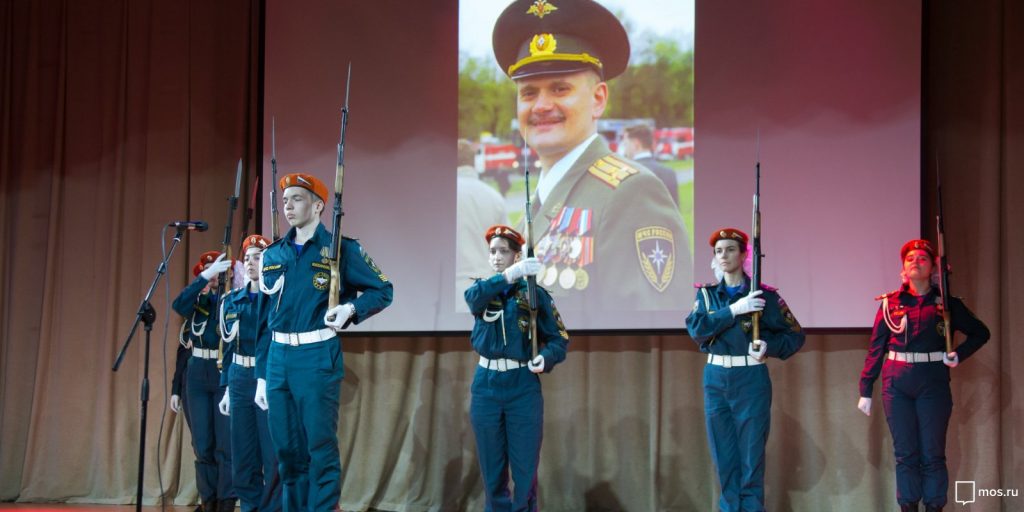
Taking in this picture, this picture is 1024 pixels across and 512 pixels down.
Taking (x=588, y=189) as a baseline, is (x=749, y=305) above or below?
below

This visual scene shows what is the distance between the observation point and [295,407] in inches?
150

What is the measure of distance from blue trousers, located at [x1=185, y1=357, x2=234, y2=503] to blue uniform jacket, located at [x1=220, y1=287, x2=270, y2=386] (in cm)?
22

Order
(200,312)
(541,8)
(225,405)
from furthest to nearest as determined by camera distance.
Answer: (541,8)
(200,312)
(225,405)

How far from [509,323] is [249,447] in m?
1.61

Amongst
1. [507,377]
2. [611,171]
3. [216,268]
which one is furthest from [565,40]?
[216,268]

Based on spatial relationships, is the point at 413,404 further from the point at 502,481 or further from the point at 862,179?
the point at 862,179

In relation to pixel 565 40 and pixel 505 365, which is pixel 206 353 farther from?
pixel 565 40

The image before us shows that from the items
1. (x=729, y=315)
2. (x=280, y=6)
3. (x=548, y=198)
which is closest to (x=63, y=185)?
(x=280, y=6)

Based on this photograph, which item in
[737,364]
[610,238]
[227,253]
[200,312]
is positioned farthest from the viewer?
[610,238]

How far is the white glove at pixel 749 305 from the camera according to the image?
4.28 m

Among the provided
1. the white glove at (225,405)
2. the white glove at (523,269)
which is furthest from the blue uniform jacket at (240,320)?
the white glove at (523,269)

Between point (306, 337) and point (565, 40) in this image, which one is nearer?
point (306, 337)

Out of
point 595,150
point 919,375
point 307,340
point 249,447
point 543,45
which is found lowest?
point 249,447

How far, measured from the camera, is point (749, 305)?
4285mm
